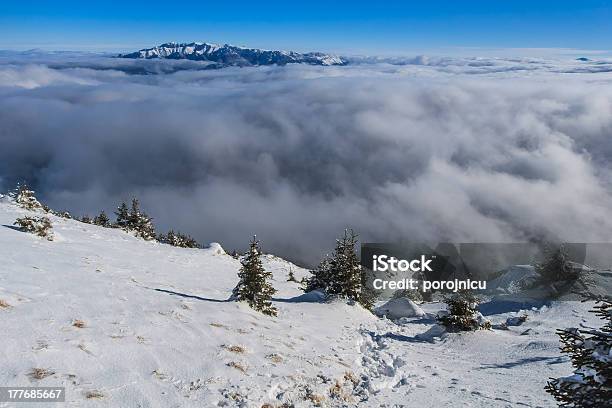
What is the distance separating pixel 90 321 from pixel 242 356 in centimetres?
396

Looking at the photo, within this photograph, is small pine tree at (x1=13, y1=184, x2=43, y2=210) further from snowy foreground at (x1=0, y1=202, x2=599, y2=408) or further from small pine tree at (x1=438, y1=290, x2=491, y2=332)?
small pine tree at (x1=438, y1=290, x2=491, y2=332)

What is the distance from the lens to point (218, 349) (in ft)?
35.4

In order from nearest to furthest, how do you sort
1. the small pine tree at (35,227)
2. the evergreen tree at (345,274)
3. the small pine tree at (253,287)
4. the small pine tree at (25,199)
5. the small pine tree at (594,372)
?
the small pine tree at (594,372), the small pine tree at (253,287), the evergreen tree at (345,274), the small pine tree at (35,227), the small pine tree at (25,199)

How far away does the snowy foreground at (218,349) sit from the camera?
834 cm

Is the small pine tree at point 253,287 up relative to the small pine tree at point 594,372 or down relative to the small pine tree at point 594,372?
down

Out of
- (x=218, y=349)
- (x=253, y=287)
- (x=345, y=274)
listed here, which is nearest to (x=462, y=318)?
(x=345, y=274)

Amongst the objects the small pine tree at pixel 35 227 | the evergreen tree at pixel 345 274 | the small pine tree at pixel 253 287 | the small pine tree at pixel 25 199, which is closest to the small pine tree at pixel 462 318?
the evergreen tree at pixel 345 274

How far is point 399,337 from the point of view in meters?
16.7

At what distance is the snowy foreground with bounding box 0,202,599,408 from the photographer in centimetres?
834

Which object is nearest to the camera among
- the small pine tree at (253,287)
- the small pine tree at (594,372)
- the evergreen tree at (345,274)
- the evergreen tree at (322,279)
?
the small pine tree at (594,372)

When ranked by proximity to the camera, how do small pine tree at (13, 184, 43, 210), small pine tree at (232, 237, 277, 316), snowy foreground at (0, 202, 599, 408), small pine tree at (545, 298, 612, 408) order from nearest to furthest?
1. small pine tree at (545, 298, 612, 408)
2. snowy foreground at (0, 202, 599, 408)
3. small pine tree at (232, 237, 277, 316)
4. small pine tree at (13, 184, 43, 210)

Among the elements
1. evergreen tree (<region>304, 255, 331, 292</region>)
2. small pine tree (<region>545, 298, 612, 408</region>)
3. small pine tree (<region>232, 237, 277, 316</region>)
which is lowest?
evergreen tree (<region>304, 255, 331, 292</region>)

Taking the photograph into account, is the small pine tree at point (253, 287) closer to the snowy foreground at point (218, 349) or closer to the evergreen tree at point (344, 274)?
the snowy foreground at point (218, 349)

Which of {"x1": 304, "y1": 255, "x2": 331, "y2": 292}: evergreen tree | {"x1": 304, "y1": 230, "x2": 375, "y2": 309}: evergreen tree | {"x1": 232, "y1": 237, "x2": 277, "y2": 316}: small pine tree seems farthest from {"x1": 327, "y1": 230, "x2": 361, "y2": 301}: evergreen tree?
{"x1": 232, "y1": 237, "x2": 277, "y2": 316}: small pine tree
